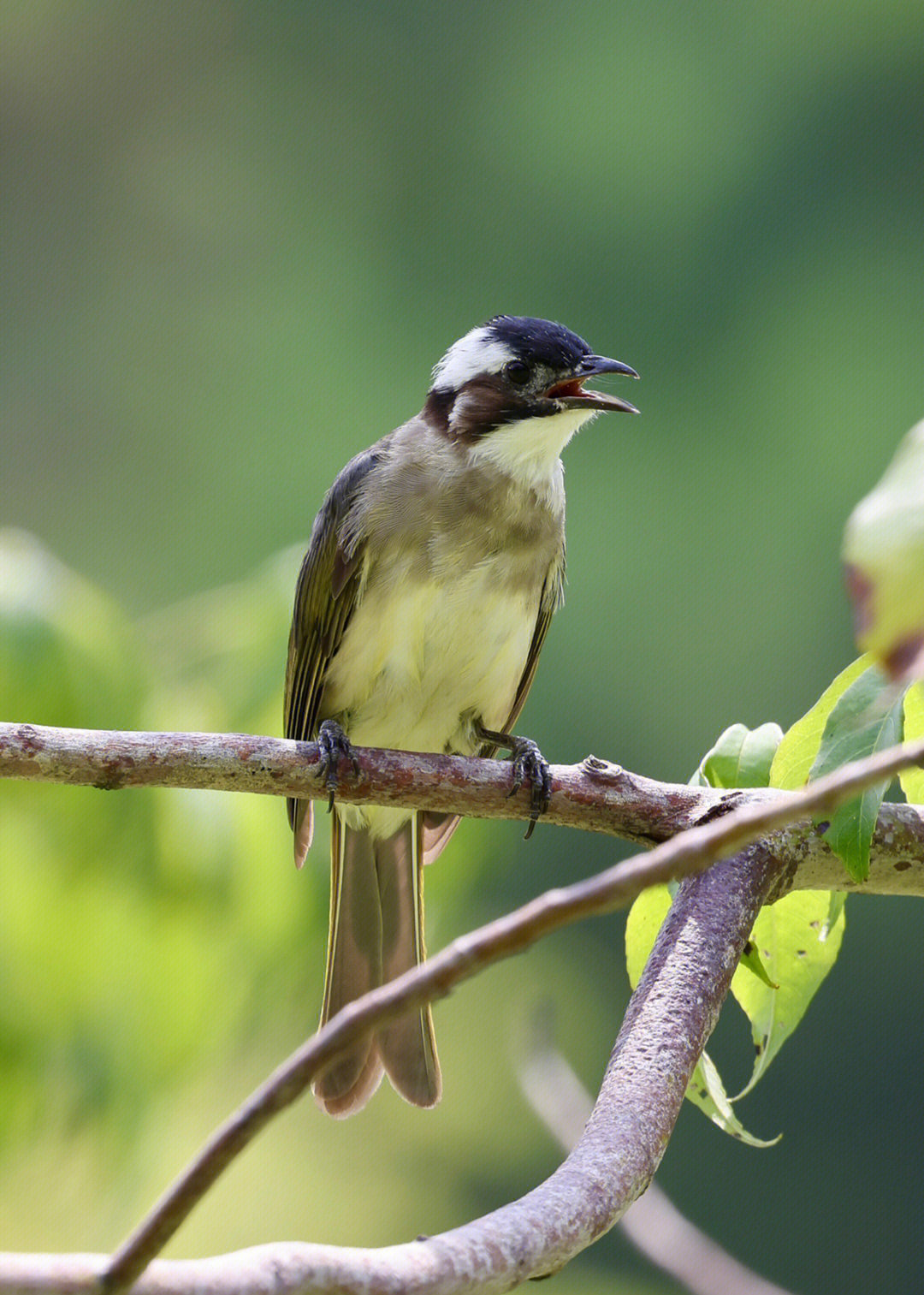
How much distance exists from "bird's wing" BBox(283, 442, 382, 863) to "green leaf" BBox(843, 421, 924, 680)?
188 centimetres

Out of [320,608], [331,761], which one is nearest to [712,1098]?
[331,761]

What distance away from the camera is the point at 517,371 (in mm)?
2729

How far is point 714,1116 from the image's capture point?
59.5 inches

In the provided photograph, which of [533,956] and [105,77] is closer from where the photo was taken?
[533,956]

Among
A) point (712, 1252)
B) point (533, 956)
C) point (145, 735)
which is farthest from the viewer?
point (533, 956)

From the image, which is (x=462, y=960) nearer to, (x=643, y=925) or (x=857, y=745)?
(x=857, y=745)

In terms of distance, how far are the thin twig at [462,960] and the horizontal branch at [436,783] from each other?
774 millimetres

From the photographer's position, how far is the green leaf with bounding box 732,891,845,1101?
1.57m

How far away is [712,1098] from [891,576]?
0.99 meters

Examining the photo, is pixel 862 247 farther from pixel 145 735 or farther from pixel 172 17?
pixel 145 735

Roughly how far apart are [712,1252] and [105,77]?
11833mm

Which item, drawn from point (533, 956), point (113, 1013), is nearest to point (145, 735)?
point (113, 1013)

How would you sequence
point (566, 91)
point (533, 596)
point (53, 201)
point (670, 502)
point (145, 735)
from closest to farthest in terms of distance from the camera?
point (145, 735)
point (533, 596)
point (670, 502)
point (566, 91)
point (53, 201)

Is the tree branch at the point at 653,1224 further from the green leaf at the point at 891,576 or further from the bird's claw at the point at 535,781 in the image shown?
the green leaf at the point at 891,576
